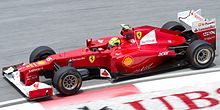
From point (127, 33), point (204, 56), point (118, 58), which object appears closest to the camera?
point (118, 58)

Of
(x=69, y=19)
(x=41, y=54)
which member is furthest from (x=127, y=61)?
(x=69, y=19)

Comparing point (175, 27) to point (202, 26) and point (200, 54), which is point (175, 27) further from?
point (200, 54)

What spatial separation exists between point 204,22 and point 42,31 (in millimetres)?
4939

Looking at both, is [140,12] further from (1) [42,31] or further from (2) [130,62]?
(2) [130,62]

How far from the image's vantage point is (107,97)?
10.2 m

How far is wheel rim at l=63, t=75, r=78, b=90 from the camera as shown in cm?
1009

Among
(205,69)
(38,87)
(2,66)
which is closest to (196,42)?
(205,69)

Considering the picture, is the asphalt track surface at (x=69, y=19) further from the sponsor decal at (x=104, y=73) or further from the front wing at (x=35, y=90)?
the sponsor decal at (x=104, y=73)

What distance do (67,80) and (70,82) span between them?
8cm

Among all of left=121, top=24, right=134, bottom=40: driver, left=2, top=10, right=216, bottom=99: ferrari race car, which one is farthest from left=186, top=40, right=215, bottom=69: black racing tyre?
left=121, top=24, right=134, bottom=40: driver

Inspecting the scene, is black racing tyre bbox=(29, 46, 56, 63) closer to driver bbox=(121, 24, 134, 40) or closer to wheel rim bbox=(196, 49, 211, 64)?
driver bbox=(121, 24, 134, 40)

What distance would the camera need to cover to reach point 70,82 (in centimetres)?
1016

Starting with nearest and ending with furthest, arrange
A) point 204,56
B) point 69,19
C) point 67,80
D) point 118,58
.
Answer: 1. point 67,80
2. point 118,58
3. point 204,56
4. point 69,19

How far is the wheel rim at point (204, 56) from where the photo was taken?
11055 mm
